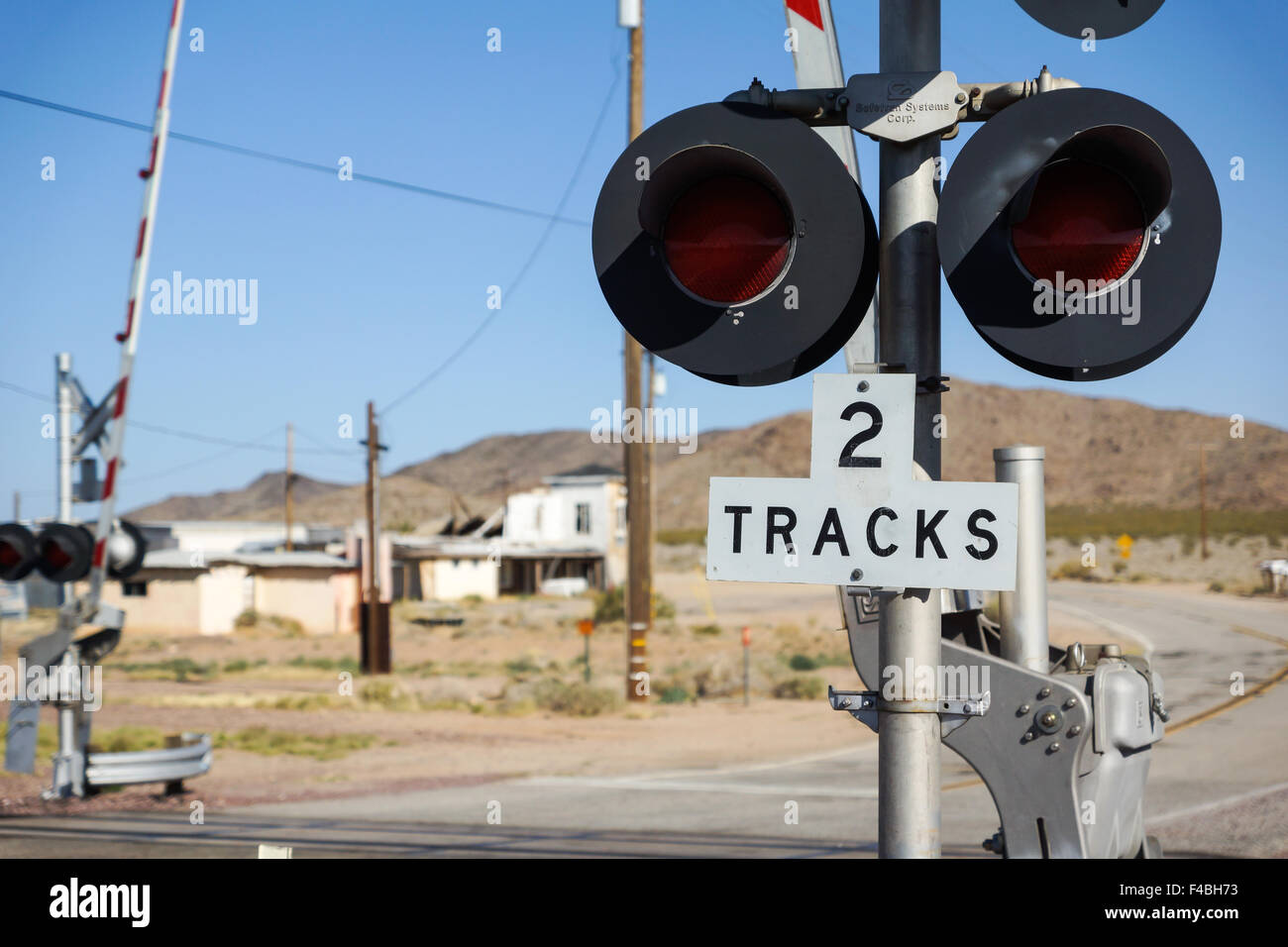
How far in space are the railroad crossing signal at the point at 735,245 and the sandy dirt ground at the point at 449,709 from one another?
32.8ft

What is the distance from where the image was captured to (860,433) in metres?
2.35

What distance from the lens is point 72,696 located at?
34.2 feet

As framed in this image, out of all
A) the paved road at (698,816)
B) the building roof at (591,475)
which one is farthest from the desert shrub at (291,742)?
the building roof at (591,475)

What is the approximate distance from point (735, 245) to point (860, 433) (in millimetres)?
448

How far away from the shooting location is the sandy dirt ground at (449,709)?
15305 millimetres

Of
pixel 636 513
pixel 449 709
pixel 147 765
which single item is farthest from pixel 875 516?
pixel 449 709

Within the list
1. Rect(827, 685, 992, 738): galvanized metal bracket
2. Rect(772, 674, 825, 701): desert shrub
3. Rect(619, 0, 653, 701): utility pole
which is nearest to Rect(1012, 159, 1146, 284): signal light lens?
Rect(827, 685, 992, 738): galvanized metal bracket

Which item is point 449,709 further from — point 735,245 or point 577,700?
point 735,245

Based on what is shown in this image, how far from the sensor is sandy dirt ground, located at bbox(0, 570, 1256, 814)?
15305 mm

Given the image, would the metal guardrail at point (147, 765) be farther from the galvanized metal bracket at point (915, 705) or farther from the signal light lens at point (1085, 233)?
the signal light lens at point (1085, 233)

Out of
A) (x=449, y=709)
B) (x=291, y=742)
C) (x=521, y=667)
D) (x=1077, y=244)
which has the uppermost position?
(x=1077, y=244)
